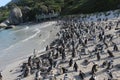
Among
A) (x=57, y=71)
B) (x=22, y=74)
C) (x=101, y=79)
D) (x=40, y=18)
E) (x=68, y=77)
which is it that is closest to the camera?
(x=101, y=79)

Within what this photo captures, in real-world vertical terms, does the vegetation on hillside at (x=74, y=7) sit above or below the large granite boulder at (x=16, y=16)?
above

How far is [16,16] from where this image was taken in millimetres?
174625

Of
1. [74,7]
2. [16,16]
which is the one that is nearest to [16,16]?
[16,16]

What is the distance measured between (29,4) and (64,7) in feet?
141

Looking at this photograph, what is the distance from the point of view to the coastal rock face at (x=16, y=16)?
174250 millimetres

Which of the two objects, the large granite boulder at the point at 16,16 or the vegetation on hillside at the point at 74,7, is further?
the large granite boulder at the point at 16,16

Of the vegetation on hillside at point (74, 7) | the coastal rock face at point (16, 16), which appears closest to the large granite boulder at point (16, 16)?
the coastal rock face at point (16, 16)

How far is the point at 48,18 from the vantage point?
153875mm

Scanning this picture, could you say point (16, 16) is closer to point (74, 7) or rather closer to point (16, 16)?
point (16, 16)

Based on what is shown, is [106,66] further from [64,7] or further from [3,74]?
[64,7]

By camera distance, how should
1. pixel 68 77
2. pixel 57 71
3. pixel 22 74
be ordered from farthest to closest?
pixel 22 74 → pixel 57 71 → pixel 68 77

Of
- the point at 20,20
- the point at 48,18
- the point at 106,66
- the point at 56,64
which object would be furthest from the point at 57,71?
the point at 20,20

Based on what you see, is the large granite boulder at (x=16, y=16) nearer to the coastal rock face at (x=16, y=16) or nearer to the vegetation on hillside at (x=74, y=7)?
the coastal rock face at (x=16, y=16)

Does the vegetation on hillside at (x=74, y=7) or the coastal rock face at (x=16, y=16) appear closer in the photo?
the vegetation on hillside at (x=74, y=7)
